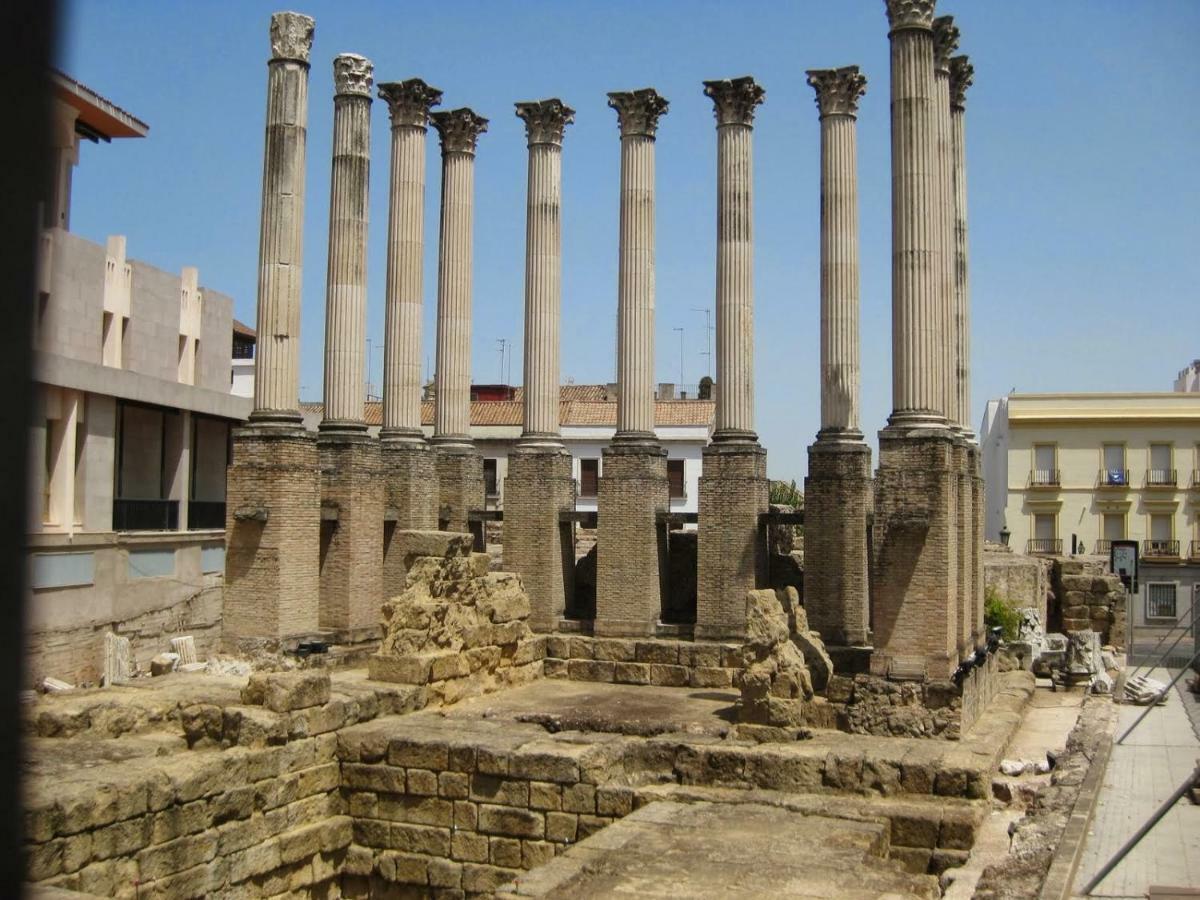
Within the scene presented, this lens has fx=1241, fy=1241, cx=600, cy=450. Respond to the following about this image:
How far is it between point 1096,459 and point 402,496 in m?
27.8

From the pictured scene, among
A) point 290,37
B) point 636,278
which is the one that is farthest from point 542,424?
point 290,37

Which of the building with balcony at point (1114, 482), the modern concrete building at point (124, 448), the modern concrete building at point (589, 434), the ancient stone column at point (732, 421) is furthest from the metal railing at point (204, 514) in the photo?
the building with balcony at point (1114, 482)

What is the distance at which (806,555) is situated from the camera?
67.9ft

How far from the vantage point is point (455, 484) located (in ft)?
82.9

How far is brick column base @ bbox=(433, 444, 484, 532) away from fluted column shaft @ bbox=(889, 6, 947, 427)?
33.1ft

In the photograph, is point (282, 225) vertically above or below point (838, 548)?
above

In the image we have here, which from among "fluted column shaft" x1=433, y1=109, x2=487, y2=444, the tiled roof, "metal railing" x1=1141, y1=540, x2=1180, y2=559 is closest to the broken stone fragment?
"fluted column shaft" x1=433, y1=109, x2=487, y2=444

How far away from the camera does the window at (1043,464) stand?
4281cm

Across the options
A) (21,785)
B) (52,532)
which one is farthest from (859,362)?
(21,785)

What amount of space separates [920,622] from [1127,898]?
8.21 meters

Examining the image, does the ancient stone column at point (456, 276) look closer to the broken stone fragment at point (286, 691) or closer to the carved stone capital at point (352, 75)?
the carved stone capital at point (352, 75)

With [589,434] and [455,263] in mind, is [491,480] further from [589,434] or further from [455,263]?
[455,263]

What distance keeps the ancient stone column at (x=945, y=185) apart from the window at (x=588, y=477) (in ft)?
82.3

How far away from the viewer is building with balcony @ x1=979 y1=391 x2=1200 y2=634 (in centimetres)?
4116
